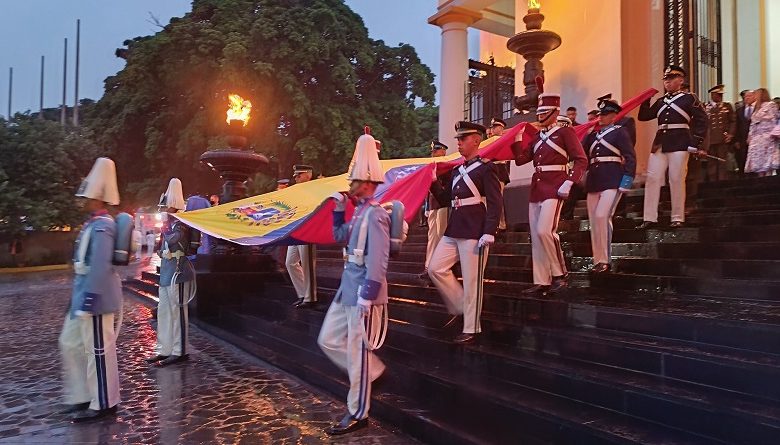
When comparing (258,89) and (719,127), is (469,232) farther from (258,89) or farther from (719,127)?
(258,89)

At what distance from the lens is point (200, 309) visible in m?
9.81

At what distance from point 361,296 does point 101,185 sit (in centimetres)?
275

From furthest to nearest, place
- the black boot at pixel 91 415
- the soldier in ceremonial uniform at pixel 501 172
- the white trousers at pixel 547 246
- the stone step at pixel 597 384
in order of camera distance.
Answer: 1. the soldier in ceremonial uniform at pixel 501 172
2. the white trousers at pixel 547 246
3. the black boot at pixel 91 415
4. the stone step at pixel 597 384

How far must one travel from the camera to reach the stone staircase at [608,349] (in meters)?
3.47

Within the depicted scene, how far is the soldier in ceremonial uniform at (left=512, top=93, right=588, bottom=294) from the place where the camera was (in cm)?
579

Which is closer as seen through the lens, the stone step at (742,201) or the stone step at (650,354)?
the stone step at (650,354)

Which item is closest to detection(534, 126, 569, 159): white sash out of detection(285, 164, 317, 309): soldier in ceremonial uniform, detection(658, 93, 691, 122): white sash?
detection(658, 93, 691, 122): white sash

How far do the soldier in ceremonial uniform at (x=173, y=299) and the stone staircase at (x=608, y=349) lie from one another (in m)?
1.04

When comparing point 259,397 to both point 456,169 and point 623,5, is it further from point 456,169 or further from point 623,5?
point 623,5

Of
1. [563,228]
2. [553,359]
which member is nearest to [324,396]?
[553,359]

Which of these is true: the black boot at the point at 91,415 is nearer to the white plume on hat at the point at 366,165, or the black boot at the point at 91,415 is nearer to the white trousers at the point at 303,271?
the white plume on hat at the point at 366,165

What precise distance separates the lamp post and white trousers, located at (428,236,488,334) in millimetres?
5570

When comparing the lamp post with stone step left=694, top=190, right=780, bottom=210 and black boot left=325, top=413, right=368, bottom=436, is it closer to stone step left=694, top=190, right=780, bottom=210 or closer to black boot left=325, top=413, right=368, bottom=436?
stone step left=694, top=190, right=780, bottom=210

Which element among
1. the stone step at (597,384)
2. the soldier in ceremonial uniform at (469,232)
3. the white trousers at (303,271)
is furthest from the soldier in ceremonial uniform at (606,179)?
the white trousers at (303,271)
